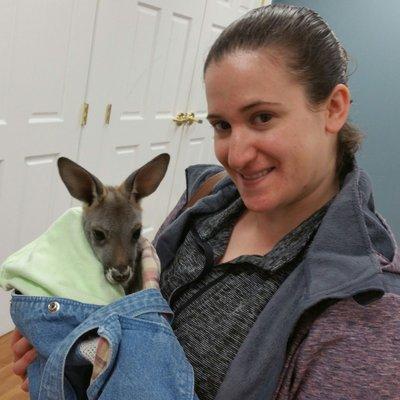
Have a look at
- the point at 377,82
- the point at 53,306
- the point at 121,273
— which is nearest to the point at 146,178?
the point at 121,273

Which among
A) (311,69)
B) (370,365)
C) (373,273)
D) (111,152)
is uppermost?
(311,69)

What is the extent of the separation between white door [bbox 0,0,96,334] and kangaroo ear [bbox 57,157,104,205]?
1225 millimetres

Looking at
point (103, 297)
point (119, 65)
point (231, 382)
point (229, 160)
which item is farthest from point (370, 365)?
point (119, 65)

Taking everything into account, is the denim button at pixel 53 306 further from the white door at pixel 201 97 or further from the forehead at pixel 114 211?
the white door at pixel 201 97

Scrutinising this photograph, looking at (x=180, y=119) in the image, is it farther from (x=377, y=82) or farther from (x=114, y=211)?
(x=114, y=211)

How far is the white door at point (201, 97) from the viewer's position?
13.6 ft

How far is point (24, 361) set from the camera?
1162 mm

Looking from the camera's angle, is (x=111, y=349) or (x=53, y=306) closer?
(x=111, y=349)

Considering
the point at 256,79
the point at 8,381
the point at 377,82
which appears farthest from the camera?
the point at 377,82

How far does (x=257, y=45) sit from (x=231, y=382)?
69cm

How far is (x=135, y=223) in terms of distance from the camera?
1.62m

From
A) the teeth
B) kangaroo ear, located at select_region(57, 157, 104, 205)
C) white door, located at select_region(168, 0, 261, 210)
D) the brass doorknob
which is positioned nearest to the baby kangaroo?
kangaroo ear, located at select_region(57, 157, 104, 205)

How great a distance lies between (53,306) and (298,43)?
0.76 metres

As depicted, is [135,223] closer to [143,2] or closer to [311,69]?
[311,69]
